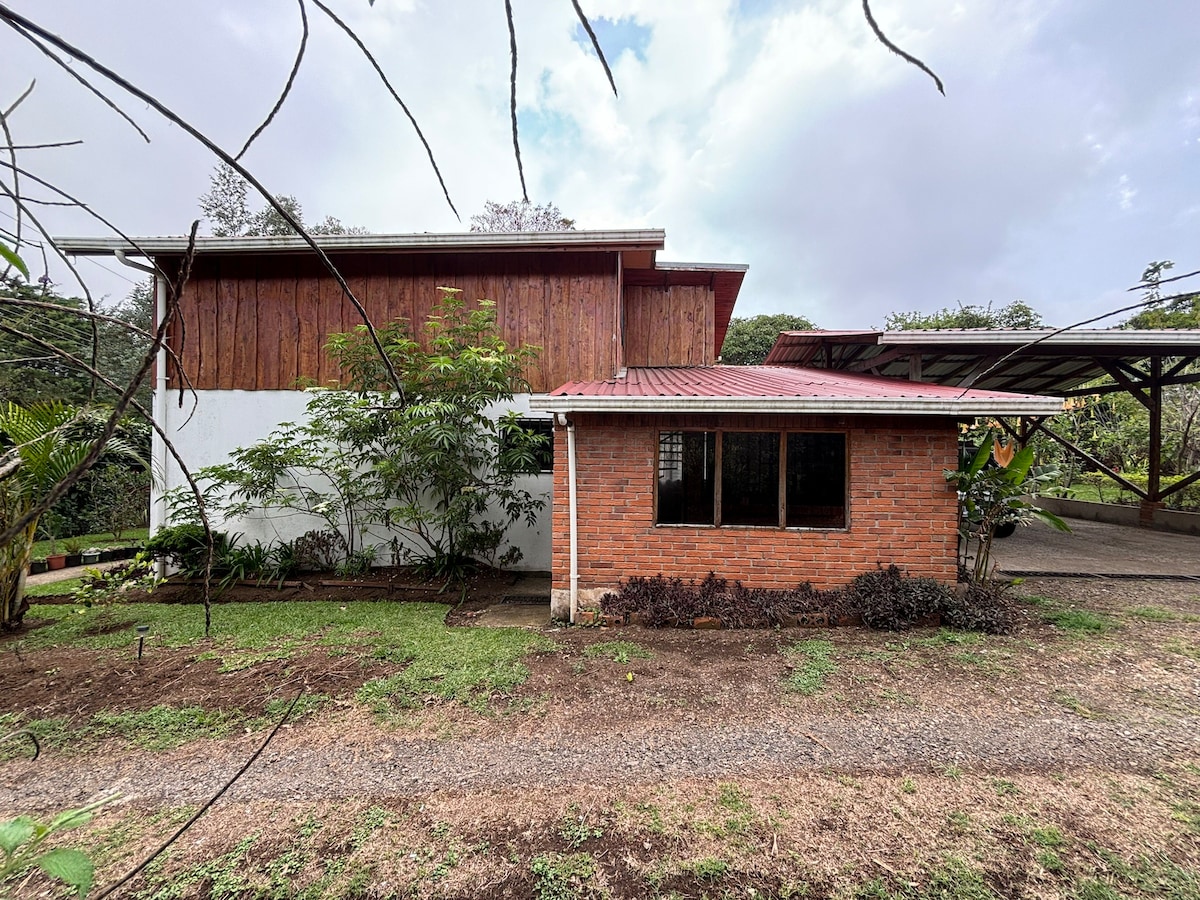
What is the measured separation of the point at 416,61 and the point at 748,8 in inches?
33.6

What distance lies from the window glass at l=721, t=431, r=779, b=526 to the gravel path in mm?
2383

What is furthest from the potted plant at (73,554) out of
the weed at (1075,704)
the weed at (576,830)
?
the weed at (1075,704)

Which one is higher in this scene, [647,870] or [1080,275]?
[1080,275]

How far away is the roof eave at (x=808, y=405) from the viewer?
4.59 m

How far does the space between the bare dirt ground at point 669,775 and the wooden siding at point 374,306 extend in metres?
4.06

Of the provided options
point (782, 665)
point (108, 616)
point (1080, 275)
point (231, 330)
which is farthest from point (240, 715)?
point (1080, 275)

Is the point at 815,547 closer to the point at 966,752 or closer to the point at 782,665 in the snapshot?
the point at 782,665

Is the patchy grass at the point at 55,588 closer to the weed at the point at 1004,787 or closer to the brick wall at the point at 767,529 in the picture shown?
the brick wall at the point at 767,529

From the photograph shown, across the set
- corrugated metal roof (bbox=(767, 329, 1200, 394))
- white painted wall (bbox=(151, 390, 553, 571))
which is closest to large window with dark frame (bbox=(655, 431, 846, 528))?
corrugated metal roof (bbox=(767, 329, 1200, 394))

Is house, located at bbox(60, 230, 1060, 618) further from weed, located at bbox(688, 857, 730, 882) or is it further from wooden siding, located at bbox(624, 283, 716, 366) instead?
weed, located at bbox(688, 857, 730, 882)

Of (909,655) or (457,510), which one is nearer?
(909,655)

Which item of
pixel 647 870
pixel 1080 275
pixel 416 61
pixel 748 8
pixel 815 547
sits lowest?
pixel 647 870

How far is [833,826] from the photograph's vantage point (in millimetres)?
2443

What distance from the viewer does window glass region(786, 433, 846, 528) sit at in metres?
5.34
